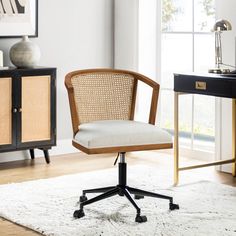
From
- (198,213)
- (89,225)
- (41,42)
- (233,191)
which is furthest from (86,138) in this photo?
(41,42)

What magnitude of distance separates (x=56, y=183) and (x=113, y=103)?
2.54ft

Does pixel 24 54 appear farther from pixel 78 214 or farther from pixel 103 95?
pixel 78 214

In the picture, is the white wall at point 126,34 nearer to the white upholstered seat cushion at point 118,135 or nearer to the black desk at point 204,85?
the black desk at point 204,85

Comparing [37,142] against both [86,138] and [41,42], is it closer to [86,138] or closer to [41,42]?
[41,42]

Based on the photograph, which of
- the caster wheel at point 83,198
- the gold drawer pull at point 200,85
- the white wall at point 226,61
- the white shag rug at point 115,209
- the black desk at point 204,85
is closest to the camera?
the white shag rug at point 115,209

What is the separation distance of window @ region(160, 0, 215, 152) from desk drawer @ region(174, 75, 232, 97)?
1118 millimetres

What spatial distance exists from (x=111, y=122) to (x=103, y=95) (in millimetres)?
292

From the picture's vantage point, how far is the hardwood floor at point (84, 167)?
5348mm

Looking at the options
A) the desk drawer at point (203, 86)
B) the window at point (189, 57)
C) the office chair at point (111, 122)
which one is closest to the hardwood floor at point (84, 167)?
the window at point (189, 57)

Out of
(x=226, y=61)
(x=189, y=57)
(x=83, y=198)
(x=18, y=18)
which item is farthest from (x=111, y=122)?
(x=189, y=57)

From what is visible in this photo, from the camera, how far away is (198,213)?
4258mm

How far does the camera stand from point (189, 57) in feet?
20.4

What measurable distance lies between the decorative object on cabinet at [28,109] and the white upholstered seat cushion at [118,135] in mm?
1346

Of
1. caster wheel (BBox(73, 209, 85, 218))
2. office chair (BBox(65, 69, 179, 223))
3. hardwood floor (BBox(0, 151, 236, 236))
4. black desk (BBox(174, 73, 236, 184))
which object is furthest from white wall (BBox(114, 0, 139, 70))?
caster wheel (BBox(73, 209, 85, 218))
